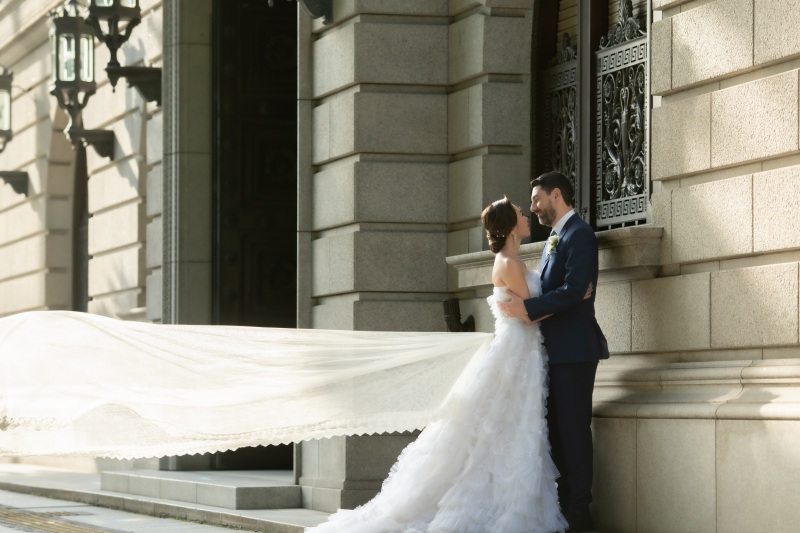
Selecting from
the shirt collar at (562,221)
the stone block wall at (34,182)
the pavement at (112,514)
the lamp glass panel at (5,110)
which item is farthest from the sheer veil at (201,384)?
the lamp glass panel at (5,110)

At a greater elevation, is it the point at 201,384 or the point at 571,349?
the point at 571,349

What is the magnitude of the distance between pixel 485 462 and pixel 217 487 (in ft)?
14.9

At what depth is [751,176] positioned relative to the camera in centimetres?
950

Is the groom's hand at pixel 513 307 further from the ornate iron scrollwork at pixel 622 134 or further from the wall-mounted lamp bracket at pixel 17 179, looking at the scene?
the wall-mounted lamp bracket at pixel 17 179

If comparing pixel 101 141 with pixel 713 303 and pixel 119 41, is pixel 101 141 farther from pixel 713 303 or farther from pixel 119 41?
pixel 713 303

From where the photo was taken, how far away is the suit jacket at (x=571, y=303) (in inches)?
389

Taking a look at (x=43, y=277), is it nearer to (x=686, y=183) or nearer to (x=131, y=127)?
(x=131, y=127)

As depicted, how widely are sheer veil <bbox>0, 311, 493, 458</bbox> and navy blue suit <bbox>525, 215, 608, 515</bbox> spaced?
60 cm

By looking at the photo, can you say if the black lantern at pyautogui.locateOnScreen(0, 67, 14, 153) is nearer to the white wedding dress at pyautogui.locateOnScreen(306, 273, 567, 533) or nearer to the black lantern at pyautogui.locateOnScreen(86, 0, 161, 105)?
the black lantern at pyautogui.locateOnScreen(86, 0, 161, 105)

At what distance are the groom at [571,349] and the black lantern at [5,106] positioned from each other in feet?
56.7

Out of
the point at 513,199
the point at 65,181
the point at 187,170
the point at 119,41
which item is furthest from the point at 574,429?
the point at 65,181

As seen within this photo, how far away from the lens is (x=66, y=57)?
818 inches

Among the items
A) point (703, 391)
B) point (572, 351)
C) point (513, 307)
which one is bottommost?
point (703, 391)

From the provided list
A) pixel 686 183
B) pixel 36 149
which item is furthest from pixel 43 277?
pixel 686 183
